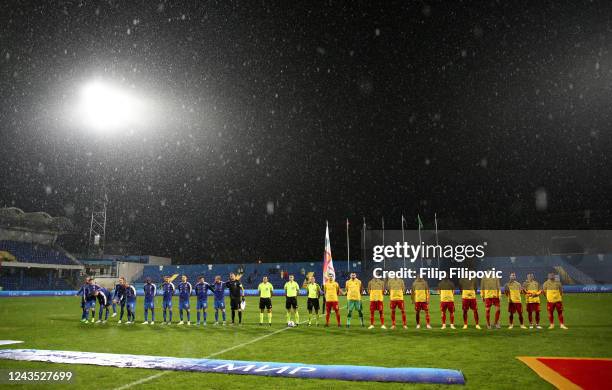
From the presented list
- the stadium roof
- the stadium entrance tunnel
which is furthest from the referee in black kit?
the stadium roof

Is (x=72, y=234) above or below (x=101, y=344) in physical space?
above

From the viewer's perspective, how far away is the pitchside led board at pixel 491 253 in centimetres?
4722

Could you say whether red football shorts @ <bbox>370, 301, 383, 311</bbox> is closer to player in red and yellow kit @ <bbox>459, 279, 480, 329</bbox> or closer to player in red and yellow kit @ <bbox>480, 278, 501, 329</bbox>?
player in red and yellow kit @ <bbox>459, 279, 480, 329</bbox>

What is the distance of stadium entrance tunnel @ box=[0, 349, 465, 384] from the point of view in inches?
338

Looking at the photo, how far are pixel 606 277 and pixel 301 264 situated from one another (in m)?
35.8

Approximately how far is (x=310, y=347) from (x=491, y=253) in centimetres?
4536

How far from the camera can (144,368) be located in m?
9.54

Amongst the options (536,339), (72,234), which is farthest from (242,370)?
(72,234)

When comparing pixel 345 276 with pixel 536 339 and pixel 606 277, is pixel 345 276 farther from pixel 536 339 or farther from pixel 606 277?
pixel 536 339

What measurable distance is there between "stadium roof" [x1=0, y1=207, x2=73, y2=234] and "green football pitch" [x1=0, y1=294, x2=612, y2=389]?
47423 millimetres

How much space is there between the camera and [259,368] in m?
9.48

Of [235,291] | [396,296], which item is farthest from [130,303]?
[396,296]

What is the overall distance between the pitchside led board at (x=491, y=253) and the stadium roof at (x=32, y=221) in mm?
44048

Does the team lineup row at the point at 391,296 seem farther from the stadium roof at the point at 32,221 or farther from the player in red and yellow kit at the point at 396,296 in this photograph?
the stadium roof at the point at 32,221
